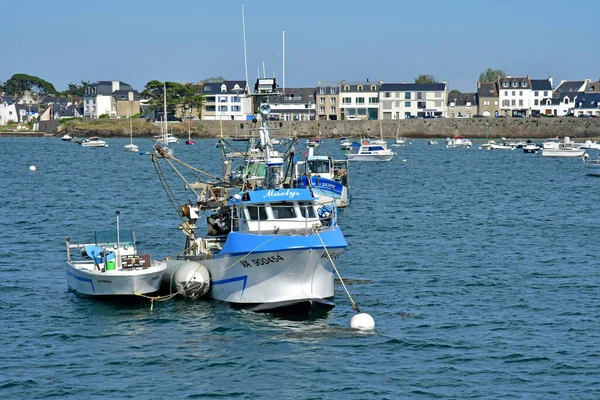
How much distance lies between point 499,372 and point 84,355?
1181cm

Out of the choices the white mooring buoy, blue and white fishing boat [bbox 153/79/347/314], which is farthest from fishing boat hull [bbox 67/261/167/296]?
the white mooring buoy

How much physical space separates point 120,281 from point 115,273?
35 centimetres

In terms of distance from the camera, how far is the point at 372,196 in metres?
79.1

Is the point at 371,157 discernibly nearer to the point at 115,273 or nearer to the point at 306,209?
the point at 306,209

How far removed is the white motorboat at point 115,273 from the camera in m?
34.1

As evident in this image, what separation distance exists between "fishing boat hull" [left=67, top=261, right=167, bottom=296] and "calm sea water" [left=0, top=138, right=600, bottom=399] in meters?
0.53

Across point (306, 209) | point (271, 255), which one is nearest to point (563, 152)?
point (306, 209)

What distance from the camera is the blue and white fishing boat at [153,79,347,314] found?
32344 millimetres

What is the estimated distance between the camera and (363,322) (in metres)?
31.1

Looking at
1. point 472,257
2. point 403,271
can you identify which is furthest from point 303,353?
point 472,257

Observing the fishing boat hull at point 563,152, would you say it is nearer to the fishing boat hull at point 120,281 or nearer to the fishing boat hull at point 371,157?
the fishing boat hull at point 371,157

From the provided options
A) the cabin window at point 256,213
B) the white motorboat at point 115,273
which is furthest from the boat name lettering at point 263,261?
the white motorboat at point 115,273

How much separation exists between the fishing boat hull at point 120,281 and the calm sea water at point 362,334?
0.53 meters

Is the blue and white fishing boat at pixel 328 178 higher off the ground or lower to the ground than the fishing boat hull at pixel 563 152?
higher
